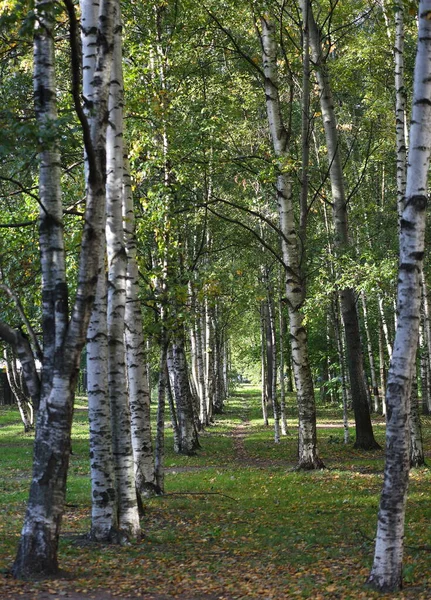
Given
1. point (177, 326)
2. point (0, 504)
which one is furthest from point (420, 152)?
point (0, 504)

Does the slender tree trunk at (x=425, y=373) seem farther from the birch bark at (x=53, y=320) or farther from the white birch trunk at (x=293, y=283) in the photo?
the birch bark at (x=53, y=320)

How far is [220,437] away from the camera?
30.4 m

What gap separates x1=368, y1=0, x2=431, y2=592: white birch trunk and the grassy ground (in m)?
0.47

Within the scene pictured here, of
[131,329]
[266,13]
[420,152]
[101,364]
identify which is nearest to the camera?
[420,152]

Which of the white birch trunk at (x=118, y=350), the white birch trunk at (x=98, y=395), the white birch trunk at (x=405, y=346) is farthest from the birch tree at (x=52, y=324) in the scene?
the white birch trunk at (x=405, y=346)

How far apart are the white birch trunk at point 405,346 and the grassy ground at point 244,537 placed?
0.47 m

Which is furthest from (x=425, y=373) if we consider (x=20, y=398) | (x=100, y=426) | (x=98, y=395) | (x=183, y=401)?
(x=98, y=395)

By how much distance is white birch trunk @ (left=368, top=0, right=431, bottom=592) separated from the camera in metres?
7.29

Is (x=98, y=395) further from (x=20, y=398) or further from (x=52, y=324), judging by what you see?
(x=20, y=398)

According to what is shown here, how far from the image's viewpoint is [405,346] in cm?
740

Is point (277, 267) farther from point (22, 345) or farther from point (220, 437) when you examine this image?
point (22, 345)

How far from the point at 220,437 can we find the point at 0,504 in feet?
53.7

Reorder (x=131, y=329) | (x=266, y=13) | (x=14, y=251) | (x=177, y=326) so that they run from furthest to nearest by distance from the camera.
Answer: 1. (x=266, y=13)
2. (x=177, y=326)
3. (x=131, y=329)
4. (x=14, y=251)

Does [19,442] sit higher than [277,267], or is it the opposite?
[277,267]
